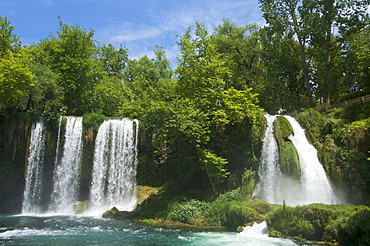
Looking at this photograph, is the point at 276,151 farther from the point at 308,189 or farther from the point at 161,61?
the point at 161,61

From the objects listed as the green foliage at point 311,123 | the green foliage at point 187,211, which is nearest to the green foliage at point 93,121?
the green foliage at point 187,211

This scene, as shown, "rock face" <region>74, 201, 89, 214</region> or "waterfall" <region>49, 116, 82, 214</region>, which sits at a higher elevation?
"waterfall" <region>49, 116, 82, 214</region>

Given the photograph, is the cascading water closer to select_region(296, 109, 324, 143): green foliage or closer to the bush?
select_region(296, 109, 324, 143): green foliage

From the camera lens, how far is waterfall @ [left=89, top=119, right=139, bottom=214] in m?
26.9

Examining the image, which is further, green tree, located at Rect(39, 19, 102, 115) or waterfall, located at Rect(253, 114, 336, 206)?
green tree, located at Rect(39, 19, 102, 115)

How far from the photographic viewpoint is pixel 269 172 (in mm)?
23031

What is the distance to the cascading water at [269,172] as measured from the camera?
2208 cm

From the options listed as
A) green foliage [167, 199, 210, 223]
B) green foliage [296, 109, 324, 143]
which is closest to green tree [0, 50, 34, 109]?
green foliage [167, 199, 210, 223]

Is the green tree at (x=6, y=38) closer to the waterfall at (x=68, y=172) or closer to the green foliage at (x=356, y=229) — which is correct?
the waterfall at (x=68, y=172)

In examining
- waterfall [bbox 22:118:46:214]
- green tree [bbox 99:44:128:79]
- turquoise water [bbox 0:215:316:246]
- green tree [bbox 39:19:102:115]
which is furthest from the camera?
green tree [bbox 99:44:128:79]

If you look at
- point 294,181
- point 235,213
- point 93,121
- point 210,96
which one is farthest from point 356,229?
point 93,121

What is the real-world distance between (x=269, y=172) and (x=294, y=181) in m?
1.94

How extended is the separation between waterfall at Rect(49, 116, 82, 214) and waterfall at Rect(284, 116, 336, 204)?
1842 centimetres

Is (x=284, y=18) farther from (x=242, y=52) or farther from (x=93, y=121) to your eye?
(x=93, y=121)
